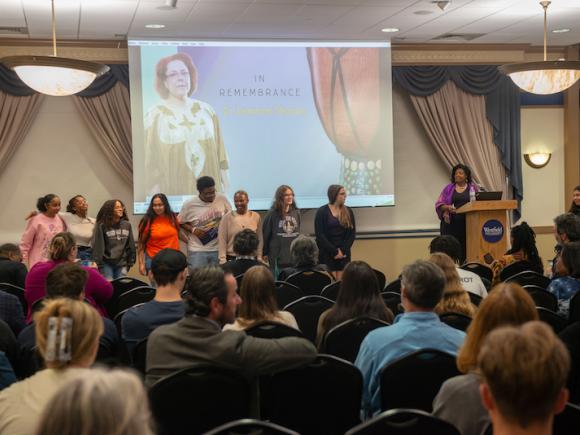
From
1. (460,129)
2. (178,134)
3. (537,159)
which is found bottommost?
(537,159)

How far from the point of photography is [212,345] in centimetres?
296

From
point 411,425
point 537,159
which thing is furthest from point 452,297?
point 537,159

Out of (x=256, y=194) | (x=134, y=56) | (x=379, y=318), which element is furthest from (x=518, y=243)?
(x=134, y=56)

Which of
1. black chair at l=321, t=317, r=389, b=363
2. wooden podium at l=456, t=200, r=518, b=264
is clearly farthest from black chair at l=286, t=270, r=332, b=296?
wooden podium at l=456, t=200, r=518, b=264

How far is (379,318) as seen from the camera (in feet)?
13.5

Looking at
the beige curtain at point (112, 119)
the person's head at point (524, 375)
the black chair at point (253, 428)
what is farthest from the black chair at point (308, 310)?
the beige curtain at point (112, 119)

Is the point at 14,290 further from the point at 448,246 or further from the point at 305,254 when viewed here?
the point at 448,246

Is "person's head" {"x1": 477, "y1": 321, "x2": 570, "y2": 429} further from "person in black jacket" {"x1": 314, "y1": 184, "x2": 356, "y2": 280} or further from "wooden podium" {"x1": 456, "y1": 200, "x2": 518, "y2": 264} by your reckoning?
"wooden podium" {"x1": 456, "y1": 200, "x2": 518, "y2": 264}

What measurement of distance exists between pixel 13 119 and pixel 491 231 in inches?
230

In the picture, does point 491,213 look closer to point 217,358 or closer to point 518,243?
point 518,243

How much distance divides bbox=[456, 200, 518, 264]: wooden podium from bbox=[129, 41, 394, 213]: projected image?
179 centimetres

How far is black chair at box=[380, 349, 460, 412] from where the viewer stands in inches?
121

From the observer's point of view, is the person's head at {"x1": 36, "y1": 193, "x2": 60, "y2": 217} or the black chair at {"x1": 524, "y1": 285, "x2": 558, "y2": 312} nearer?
the black chair at {"x1": 524, "y1": 285, "x2": 558, "y2": 312}

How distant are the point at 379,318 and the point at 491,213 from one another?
16.3 feet
